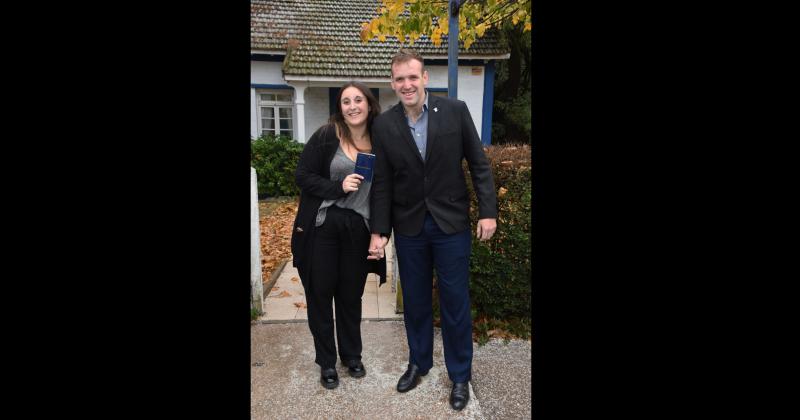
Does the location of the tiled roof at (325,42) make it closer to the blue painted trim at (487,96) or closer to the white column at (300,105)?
the white column at (300,105)

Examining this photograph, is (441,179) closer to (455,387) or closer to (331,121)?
(331,121)

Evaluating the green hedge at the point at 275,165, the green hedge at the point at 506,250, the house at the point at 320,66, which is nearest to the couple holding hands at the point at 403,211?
the green hedge at the point at 506,250

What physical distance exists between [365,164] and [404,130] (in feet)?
1.03

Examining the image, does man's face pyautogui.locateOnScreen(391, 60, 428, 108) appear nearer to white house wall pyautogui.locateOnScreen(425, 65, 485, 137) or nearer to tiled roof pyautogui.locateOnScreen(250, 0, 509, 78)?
tiled roof pyautogui.locateOnScreen(250, 0, 509, 78)

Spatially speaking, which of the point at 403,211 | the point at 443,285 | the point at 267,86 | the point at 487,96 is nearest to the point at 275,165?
the point at 267,86

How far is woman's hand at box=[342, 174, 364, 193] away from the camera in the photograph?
283cm

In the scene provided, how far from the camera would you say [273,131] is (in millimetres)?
13398

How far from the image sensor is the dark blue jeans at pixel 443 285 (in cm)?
288

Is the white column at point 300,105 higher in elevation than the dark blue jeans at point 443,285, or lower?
higher

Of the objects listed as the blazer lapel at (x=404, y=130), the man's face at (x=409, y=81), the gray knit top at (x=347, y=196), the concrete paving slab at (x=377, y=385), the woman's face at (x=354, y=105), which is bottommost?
the concrete paving slab at (x=377, y=385)

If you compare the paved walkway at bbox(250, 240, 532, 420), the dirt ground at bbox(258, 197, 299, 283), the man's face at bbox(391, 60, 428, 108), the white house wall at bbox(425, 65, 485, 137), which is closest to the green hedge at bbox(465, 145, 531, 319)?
the paved walkway at bbox(250, 240, 532, 420)

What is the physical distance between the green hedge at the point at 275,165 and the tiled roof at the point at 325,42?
1.90 metres

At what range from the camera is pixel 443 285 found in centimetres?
292

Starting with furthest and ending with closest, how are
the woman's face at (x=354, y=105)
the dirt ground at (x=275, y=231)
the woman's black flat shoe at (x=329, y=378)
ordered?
the dirt ground at (x=275, y=231) → the woman's black flat shoe at (x=329, y=378) → the woman's face at (x=354, y=105)
